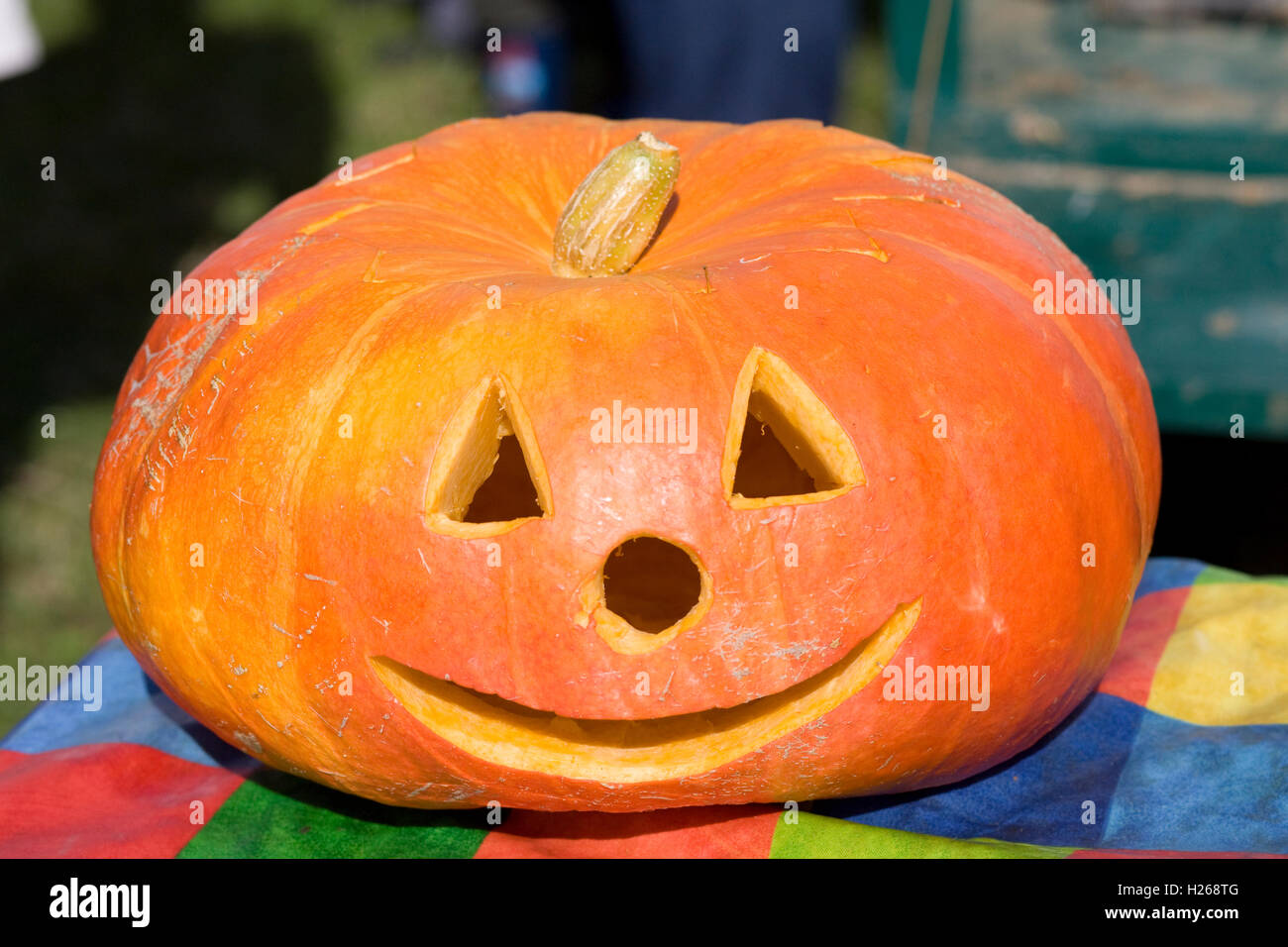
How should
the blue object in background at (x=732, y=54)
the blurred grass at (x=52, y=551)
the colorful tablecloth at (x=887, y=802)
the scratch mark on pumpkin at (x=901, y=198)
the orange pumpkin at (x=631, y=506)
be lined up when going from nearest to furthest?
the orange pumpkin at (x=631, y=506)
the colorful tablecloth at (x=887, y=802)
the scratch mark on pumpkin at (x=901, y=198)
the blurred grass at (x=52, y=551)
the blue object in background at (x=732, y=54)

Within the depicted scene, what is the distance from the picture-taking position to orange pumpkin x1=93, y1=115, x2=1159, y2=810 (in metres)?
1.49

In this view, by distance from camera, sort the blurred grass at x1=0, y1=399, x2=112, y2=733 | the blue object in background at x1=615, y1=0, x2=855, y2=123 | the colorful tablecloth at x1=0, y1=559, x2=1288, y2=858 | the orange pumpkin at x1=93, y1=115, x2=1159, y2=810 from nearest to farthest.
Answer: the orange pumpkin at x1=93, y1=115, x2=1159, y2=810, the colorful tablecloth at x1=0, y1=559, x2=1288, y2=858, the blurred grass at x1=0, y1=399, x2=112, y2=733, the blue object in background at x1=615, y1=0, x2=855, y2=123

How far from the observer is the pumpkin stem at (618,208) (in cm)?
173

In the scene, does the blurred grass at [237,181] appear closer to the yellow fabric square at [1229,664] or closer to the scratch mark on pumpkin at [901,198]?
the scratch mark on pumpkin at [901,198]

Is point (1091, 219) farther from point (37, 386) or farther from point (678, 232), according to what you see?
point (37, 386)

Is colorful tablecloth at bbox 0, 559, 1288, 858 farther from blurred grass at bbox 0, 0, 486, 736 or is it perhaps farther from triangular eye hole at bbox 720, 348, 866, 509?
blurred grass at bbox 0, 0, 486, 736

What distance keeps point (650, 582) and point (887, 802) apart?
450 mm

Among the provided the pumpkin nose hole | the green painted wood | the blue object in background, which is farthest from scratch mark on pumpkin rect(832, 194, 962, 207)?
the blue object in background

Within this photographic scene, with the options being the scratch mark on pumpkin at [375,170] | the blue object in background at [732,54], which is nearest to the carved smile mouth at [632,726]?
the scratch mark on pumpkin at [375,170]

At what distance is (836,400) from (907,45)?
297 centimetres

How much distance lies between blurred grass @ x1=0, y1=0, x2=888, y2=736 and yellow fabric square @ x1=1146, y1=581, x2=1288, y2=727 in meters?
2.91

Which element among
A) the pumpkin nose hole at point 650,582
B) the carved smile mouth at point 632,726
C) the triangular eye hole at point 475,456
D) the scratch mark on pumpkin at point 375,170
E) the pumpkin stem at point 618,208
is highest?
the scratch mark on pumpkin at point 375,170

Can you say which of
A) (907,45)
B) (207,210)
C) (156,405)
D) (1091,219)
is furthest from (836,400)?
(207,210)
